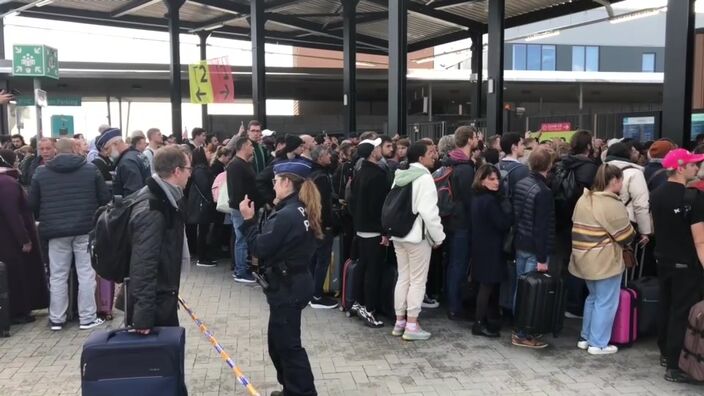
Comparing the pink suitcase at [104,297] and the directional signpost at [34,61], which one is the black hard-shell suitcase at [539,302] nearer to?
the pink suitcase at [104,297]

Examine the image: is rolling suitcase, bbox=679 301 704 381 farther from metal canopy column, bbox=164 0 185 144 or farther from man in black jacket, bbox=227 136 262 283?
metal canopy column, bbox=164 0 185 144

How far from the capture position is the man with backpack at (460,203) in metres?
5.97

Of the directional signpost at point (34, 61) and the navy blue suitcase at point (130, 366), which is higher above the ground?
the directional signpost at point (34, 61)

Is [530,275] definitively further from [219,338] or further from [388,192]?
[219,338]

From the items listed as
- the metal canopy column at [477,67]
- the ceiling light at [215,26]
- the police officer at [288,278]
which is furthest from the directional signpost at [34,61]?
the metal canopy column at [477,67]

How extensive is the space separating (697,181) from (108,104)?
32.1 meters

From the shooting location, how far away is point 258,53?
1425 cm

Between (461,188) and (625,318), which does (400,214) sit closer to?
(461,188)

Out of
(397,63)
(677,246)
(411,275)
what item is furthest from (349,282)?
(397,63)

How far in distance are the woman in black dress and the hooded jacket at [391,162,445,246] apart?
0.45 meters

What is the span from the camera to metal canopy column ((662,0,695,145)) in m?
6.82

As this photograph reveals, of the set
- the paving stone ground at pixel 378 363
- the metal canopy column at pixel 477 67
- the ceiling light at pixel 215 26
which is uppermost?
the ceiling light at pixel 215 26

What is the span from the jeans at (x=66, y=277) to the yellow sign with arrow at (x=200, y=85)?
6602 millimetres

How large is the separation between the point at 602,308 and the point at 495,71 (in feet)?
24.0
